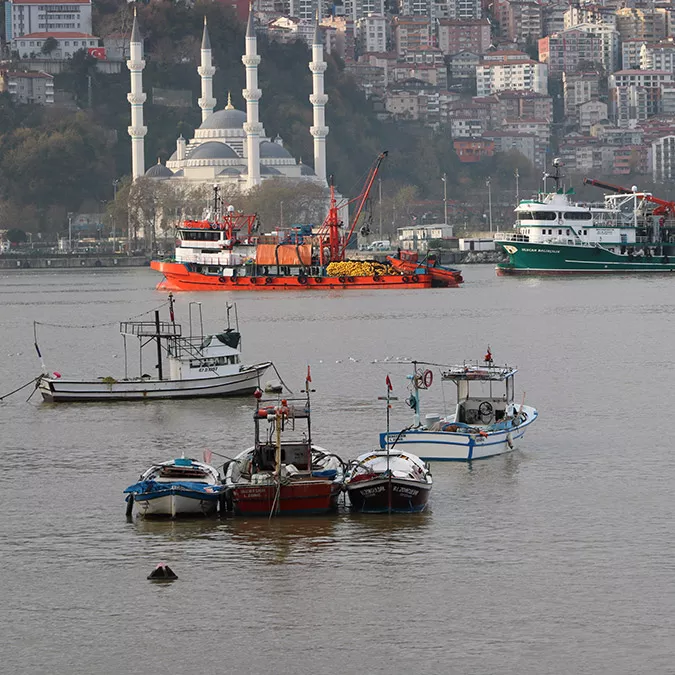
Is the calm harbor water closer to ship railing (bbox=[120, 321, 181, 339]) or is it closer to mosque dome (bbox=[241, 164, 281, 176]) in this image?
ship railing (bbox=[120, 321, 181, 339])

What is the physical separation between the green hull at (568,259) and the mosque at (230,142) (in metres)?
50.4

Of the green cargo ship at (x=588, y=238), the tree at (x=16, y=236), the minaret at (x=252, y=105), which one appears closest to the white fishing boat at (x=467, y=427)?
the green cargo ship at (x=588, y=238)

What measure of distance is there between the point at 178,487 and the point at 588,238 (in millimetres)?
82501

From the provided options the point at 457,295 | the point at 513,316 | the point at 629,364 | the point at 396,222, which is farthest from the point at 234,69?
the point at 629,364

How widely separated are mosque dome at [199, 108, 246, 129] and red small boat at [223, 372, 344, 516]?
151 m

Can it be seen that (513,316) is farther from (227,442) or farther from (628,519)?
(628,519)

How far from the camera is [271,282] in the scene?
9988 centimetres

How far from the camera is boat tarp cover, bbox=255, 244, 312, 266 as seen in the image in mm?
101000

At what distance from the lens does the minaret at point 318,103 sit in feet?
529

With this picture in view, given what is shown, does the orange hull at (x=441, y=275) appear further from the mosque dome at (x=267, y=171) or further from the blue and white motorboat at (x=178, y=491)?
the blue and white motorboat at (x=178, y=491)

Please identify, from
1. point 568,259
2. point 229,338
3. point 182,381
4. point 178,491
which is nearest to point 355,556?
point 178,491

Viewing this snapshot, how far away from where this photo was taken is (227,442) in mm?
34125

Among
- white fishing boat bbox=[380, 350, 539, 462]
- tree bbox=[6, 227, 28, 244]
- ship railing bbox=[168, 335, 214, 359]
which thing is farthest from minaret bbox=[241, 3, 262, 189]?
white fishing boat bbox=[380, 350, 539, 462]

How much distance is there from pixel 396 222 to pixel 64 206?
33.0 metres
